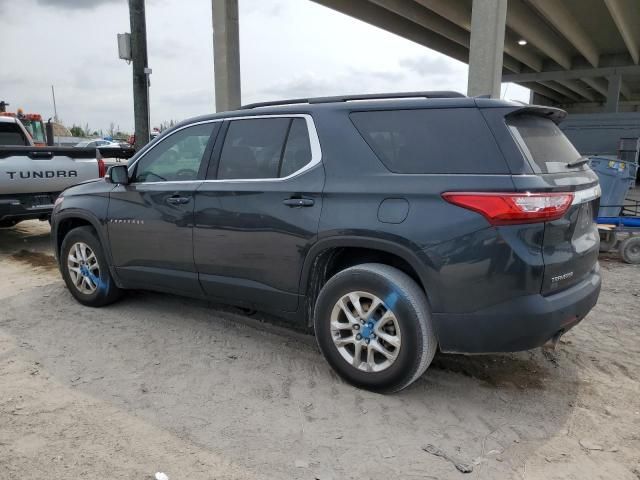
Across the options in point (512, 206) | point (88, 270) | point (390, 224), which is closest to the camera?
point (512, 206)

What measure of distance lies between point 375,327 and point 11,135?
946cm

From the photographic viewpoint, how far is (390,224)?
3025 mm

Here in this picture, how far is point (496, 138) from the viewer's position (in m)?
2.88

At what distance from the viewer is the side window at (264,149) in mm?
3561

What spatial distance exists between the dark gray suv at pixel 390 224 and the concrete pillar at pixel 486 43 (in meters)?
8.81

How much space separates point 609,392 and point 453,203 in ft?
5.52

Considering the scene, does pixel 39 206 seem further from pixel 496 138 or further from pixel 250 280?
pixel 496 138

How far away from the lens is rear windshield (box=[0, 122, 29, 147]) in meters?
9.64

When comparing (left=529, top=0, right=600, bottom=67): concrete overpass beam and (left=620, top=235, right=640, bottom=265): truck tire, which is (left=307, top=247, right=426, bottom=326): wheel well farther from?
(left=529, top=0, right=600, bottom=67): concrete overpass beam

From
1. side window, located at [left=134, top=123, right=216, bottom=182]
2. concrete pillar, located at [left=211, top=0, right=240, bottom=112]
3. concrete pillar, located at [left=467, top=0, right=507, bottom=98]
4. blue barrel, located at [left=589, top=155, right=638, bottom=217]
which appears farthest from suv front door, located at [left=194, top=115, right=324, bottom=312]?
concrete pillar, located at [left=211, top=0, right=240, bottom=112]

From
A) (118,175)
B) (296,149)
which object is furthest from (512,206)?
(118,175)

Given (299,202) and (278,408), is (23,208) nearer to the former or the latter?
(299,202)

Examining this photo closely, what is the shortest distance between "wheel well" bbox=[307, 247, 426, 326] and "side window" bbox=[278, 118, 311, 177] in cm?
64

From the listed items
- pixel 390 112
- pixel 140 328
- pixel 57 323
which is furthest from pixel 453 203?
pixel 57 323
